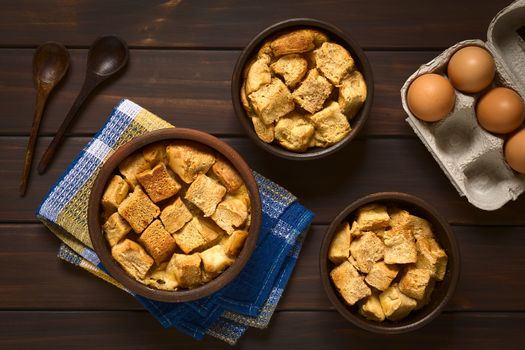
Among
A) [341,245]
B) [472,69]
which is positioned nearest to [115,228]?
[341,245]

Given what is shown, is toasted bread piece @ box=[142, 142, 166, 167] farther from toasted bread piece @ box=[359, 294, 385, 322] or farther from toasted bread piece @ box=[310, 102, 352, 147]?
toasted bread piece @ box=[359, 294, 385, 322]

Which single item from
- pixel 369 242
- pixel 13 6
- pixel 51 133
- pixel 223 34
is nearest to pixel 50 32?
pixel 13 6

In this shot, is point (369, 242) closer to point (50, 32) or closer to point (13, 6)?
point (50, 32)

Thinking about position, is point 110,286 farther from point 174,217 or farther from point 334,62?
point 334,62

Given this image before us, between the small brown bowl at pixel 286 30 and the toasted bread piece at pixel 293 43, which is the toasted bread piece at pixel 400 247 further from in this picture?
the toasted bread piece at pixel 293 43

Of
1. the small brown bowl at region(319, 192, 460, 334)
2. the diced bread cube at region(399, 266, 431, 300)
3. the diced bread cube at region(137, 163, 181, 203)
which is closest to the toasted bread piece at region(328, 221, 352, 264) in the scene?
the small brown bowl at region(319, 192, 460, 334)

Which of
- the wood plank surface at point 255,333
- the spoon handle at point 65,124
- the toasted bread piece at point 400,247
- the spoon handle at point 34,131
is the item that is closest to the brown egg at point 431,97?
the toasted bread piece at point 400,247

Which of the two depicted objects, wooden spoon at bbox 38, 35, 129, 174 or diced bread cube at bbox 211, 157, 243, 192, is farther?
wooden spoon at bbox 38, 35, 129, 174
